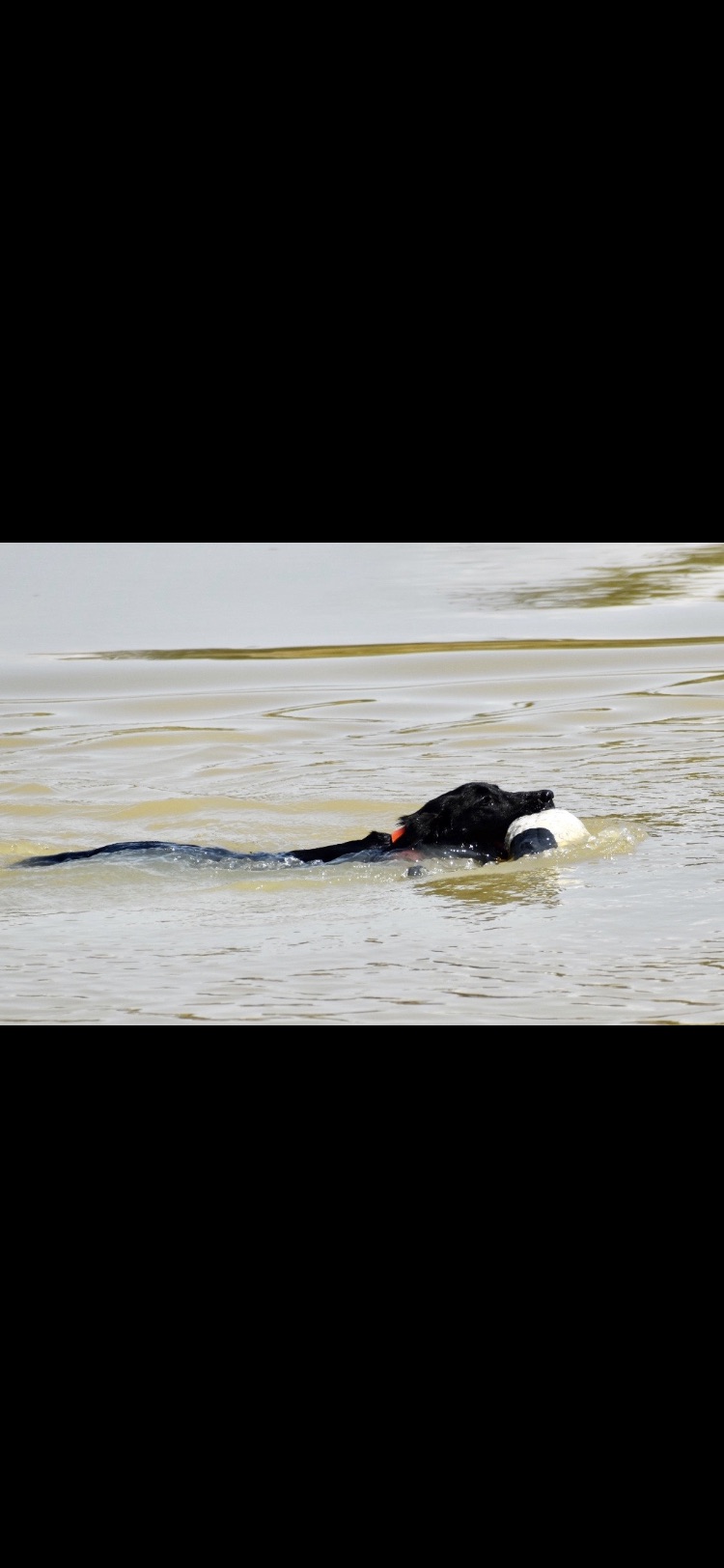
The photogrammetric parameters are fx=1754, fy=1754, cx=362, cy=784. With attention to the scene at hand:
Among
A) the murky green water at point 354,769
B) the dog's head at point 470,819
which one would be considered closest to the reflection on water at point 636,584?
the murky green water at point 354,769

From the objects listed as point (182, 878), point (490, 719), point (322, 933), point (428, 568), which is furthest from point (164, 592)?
point (322, 933)

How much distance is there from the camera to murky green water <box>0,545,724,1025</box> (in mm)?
4848

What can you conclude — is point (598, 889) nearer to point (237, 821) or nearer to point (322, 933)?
point (322, 933)

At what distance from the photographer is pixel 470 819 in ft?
20.4

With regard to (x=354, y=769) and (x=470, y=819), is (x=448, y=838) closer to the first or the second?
(x=470, y=819)

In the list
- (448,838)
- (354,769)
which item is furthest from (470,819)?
(354,769)

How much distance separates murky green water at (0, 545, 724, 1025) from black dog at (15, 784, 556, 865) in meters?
0.07

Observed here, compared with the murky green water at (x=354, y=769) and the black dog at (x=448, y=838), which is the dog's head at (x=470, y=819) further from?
the murky green water at (x=354, y=769)

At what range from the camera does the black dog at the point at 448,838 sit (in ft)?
20.3

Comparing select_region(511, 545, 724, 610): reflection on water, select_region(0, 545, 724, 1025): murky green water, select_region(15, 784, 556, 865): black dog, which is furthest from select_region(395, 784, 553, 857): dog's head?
select_region(511, 545, 724, 610): reflection on water

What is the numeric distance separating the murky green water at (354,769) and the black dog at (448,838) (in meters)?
0.07

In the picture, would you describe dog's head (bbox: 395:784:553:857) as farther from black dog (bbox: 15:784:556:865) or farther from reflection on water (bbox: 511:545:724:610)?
reflection on water (bbox: 511:545:724:610)

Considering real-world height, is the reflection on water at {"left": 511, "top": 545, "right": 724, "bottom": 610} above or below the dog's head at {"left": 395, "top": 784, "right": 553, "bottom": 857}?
above

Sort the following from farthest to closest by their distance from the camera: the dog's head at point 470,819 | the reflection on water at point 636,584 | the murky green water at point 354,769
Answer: the reflection on water at point 636,584
the dog's head at point 470,819
the murky green water at point 354,769
